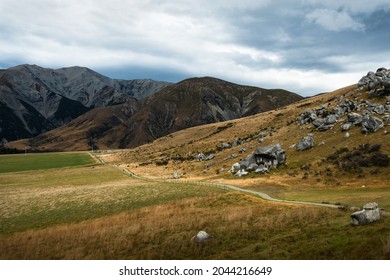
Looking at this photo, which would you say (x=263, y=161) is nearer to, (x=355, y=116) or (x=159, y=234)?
(x=355, y=116)

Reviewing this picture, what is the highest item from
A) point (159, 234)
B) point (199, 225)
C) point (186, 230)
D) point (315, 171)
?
A: point (315, 171)

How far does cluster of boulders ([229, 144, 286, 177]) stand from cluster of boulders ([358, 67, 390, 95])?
1805 inches

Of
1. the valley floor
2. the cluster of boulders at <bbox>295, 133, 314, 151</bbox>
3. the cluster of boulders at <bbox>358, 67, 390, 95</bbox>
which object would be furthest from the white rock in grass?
the cluster of boulders at <bbox>358, 67, 390, 95</bbox>

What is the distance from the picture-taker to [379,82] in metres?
108

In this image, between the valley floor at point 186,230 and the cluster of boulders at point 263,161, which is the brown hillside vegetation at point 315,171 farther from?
the valley floor at point 186,230

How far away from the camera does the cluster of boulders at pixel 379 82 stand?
334 ft

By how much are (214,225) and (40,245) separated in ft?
55.7

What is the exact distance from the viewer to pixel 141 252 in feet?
88.6

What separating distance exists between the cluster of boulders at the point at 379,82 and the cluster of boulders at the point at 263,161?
4584cm

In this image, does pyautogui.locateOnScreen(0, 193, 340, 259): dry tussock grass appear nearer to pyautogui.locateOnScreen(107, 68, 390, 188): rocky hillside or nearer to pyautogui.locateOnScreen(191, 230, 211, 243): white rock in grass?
pyautogui.locateOnScreen(191, 230, 211, 243): white rock in grass

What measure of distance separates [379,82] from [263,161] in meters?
56.8

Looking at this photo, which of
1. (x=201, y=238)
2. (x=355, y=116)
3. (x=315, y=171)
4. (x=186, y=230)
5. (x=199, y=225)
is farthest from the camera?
(x=355, y=116)

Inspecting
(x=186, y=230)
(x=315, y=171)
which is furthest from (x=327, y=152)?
(x=186, y=230)

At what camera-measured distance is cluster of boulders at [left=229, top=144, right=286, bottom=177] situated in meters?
79.6
